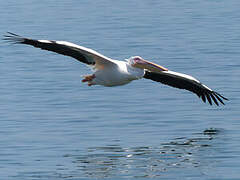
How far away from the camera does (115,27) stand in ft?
98.4

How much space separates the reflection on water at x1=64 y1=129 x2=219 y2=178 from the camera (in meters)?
12.9

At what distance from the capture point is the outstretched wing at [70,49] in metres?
13.6

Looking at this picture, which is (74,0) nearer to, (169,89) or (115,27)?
(115,27)

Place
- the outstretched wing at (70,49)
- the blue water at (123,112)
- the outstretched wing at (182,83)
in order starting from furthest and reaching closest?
1. the outstretched wing at (182,83)
2. the outstretched wing at (70,49)
3. the blue water at (123,112)

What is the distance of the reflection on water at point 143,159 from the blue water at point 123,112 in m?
0.02

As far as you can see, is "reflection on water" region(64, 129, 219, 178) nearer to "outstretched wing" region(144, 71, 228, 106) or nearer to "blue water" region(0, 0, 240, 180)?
"blue water" region(0, 0, 240, 180)

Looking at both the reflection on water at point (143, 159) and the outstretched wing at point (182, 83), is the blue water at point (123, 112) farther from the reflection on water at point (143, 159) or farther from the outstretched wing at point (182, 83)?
the outstretched wing at point (182, 83)

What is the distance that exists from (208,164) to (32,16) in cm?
2352

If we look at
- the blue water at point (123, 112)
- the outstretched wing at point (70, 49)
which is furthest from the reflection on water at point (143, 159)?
the outstretched wing at point (70, 49)

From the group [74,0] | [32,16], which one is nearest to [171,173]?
[32,16]

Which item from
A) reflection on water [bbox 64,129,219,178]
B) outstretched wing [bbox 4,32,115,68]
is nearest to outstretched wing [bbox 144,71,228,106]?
reflection on water [bbox 64,129,219,178]

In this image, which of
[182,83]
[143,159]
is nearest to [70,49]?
[143,159]

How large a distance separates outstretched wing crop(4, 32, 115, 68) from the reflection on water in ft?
5.37

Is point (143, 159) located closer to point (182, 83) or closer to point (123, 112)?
point (182, 83)
